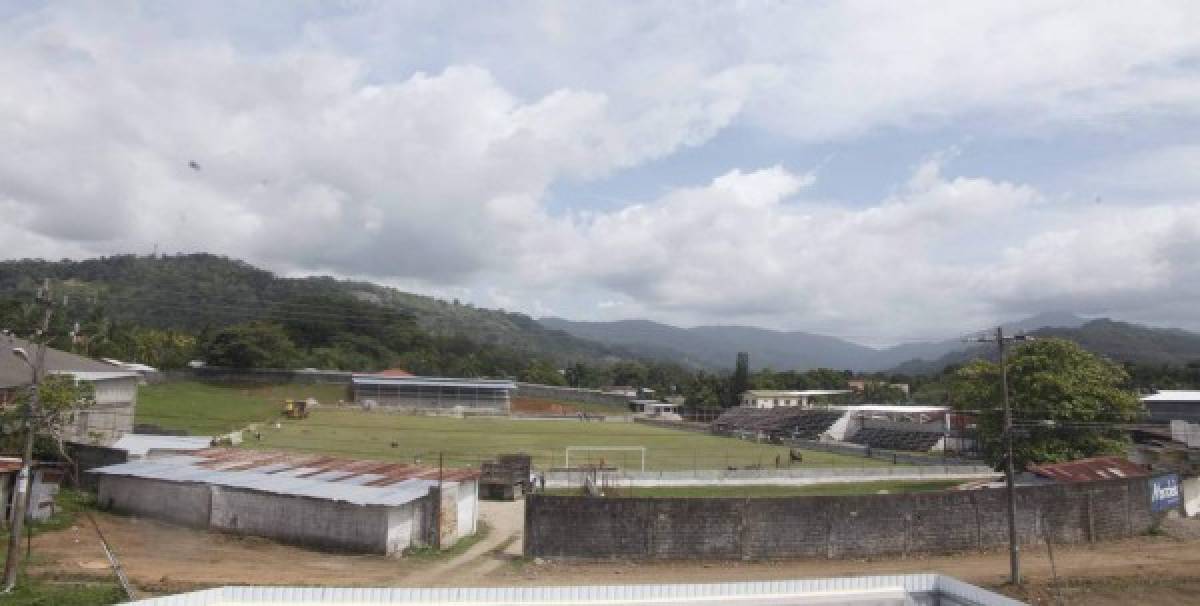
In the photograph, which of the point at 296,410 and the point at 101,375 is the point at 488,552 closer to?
the point at 101,375

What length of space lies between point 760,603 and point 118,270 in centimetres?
18448

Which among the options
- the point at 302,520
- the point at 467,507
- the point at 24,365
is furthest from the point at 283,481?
the point at 24,365

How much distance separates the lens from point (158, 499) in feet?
78.0

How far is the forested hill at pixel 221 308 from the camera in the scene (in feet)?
306

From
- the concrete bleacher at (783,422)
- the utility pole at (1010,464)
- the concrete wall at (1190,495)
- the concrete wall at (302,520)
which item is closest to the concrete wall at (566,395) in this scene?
the concrete bleacher at (783,422)

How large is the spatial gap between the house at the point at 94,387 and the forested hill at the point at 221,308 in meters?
27.1

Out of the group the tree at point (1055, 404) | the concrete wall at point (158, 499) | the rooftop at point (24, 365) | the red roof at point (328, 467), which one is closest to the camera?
the concrete wall at point (158, 499)

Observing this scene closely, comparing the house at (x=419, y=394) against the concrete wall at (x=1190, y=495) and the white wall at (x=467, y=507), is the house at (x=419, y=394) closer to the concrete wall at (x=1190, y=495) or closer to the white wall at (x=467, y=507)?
the white wall at (x=467, y=507)

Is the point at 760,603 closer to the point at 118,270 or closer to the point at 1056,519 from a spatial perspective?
the point at 1056,519

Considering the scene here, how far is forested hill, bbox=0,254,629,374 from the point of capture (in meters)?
93.3

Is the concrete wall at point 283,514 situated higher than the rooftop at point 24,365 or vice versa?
the rooftop at point 24,365

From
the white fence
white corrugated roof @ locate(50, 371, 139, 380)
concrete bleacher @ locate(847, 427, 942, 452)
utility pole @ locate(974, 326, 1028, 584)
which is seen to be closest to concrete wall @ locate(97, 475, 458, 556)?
the white fence

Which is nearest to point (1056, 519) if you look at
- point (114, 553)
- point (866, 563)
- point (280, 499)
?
point (866, 563)

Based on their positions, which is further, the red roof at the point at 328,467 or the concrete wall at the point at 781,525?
the red roof at the point at 328,467
